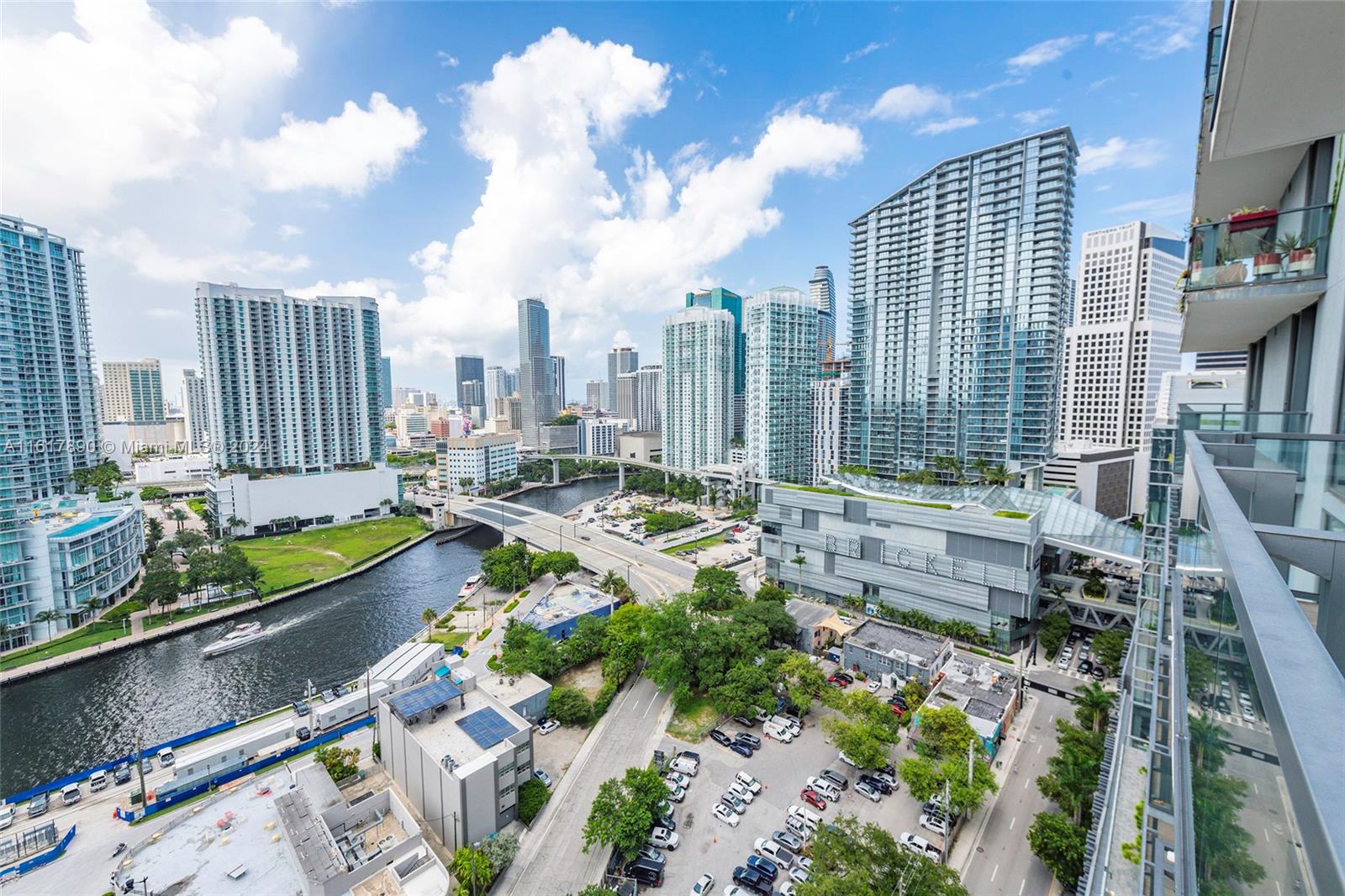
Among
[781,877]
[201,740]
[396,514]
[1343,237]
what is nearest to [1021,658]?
[781,877]

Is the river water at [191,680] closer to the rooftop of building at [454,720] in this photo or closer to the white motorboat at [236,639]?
the white motorboat at [236,639]

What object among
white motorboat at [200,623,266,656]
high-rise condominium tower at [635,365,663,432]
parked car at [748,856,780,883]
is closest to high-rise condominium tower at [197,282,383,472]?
white motorboat at [200,623,266,656]

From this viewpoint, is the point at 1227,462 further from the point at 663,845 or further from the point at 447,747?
the point at 447,747

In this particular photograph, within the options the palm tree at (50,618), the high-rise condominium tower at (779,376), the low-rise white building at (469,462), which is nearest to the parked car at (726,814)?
the palm tree at (50,618)

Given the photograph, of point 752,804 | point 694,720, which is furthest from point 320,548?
point 752,804

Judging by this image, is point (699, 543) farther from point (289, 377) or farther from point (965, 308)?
point (289, 377)

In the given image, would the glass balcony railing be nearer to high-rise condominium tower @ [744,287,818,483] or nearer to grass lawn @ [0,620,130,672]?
grass lawn @ [0,620,130,672]
